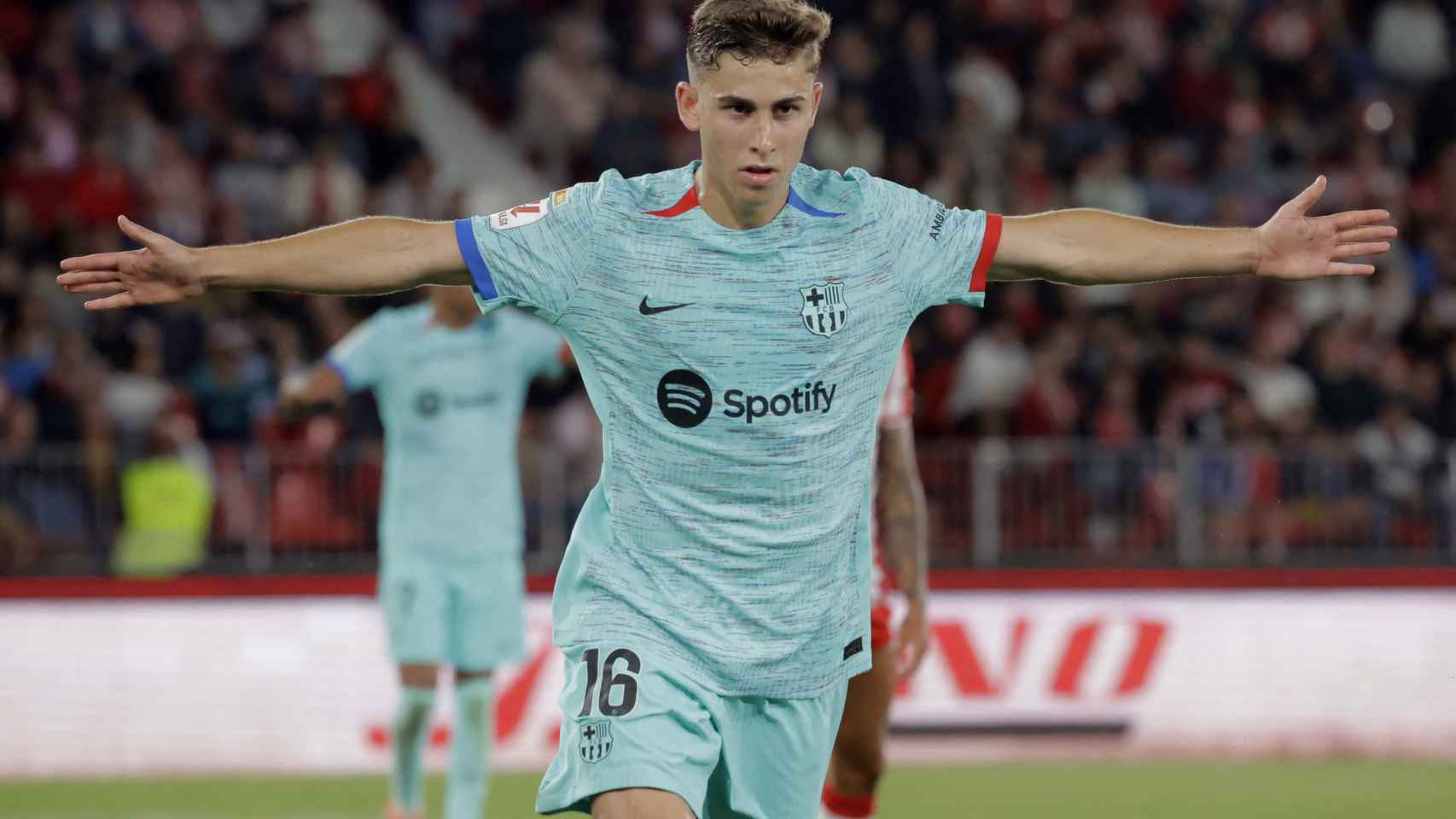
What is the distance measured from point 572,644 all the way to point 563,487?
25.5 ft

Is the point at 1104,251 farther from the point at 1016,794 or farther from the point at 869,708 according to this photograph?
the point at 1016,794

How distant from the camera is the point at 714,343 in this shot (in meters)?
4.71

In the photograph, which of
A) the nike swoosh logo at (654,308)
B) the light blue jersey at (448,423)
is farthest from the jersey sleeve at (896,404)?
the light blue jersey at (448,423)

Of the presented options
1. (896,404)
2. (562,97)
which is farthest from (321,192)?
(896,404)

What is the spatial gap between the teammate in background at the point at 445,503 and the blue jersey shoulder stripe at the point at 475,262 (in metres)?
4.52

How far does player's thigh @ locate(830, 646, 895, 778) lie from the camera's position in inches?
279

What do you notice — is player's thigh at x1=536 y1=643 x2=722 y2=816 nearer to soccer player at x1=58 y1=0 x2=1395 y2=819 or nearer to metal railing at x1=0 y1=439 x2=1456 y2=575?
soccer player at x1=58 y1=0 x2=1395 y2=819

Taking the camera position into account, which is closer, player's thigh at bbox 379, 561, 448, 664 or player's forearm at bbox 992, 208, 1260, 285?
player's forearm at bbox 992, 208, 1260, 285

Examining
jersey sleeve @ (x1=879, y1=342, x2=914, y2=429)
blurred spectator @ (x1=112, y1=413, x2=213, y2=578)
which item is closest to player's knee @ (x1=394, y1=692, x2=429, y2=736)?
jersey sleeve @ (x1=879, y1=342, x2=914, y2=429)

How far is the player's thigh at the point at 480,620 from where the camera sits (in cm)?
923

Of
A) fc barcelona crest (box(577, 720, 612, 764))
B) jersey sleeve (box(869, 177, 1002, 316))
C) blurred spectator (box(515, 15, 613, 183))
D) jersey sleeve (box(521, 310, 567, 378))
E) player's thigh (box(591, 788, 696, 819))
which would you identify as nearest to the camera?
player's thigh (box(591, 788, 696, 819))

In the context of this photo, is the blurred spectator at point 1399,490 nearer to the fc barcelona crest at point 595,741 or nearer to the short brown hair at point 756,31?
the short brown hair at point 756,31

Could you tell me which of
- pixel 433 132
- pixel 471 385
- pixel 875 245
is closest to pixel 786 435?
pixel 875 245

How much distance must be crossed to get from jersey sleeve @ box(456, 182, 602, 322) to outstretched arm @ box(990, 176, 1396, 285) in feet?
3.16
